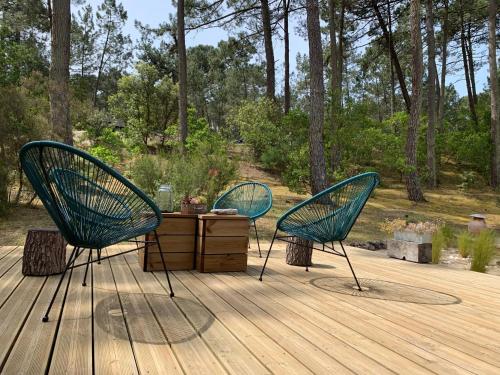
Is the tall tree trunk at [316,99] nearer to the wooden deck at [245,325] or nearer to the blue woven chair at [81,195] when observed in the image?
the wooden deck at [245,325]

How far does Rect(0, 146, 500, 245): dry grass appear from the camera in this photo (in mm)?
5711

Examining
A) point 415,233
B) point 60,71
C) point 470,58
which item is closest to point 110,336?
point 415,233

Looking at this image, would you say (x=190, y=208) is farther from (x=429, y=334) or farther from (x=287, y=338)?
(x=429, y=334)

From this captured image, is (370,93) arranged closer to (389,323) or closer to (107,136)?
(107,136)

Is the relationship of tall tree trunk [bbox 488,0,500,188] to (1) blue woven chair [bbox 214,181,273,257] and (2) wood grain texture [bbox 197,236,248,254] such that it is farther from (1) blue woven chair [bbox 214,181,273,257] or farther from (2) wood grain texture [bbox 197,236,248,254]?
(2) wood grain texture [bbox 197,236,248,254]

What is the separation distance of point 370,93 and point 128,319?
110 feet

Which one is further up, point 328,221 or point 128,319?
point 328,221

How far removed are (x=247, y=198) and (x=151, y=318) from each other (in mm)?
2481

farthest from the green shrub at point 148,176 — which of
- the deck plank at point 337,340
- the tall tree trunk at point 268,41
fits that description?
the tall tree trunk at point 268,41

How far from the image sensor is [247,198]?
425 cm

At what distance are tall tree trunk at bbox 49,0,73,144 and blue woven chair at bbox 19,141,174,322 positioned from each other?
549 centimetres

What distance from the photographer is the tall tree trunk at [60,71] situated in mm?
6871

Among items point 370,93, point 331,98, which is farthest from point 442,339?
point 370,93

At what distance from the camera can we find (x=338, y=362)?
1430mm
